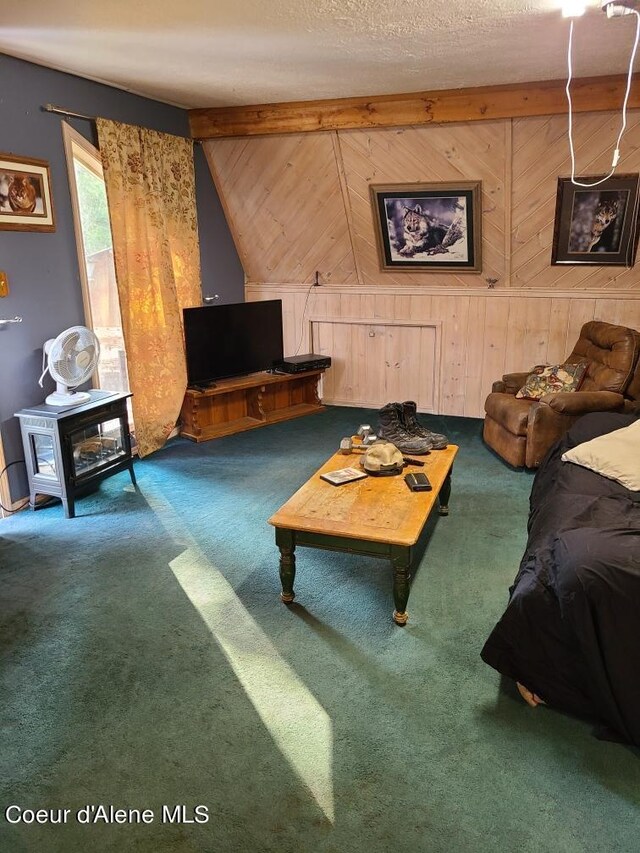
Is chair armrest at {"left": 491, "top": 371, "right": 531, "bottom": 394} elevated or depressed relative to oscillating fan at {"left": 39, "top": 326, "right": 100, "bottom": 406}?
depressed

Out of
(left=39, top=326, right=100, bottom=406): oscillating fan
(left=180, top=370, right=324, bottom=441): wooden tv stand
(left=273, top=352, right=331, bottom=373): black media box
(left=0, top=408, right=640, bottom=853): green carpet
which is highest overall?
(left=39, top=326, right=100, bottom=406): oscillating fan

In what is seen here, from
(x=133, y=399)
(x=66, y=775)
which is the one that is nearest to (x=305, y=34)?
(x=133, y=399)

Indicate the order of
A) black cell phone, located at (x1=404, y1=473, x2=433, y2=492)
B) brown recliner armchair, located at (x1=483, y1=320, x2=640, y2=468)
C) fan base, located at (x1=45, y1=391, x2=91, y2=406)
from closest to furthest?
1. black cell phone, located at (x1=404, y1=473, x2=433, y2=492)
2. fan base, located at (x1=45, y1=391, x2=91, y2=406)
3. brown recliner armchair, located at (x1=483, y1=320, x2=640, y2=468)

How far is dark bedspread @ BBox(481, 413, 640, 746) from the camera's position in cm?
190

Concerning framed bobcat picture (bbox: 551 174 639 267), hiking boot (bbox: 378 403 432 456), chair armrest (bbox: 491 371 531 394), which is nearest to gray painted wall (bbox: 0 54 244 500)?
hiking boot (bbox: 378 403 432 456)

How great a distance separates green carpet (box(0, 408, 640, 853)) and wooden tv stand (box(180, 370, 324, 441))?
Answer: 5.53 feet

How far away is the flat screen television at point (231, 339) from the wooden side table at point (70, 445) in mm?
1079

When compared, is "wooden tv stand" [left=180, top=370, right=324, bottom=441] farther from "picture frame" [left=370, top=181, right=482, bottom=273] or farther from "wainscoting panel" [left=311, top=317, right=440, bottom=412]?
"picture frame" [left=370, top=181, right=482, bottom=273]

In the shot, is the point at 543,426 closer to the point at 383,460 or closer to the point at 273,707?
the point at 383,460

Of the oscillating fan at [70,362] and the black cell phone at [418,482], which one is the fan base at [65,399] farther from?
the black cell phone at [418,482]

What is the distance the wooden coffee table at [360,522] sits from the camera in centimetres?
247

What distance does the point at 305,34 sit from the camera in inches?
119

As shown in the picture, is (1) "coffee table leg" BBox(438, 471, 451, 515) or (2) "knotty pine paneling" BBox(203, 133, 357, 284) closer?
(1) "coffee table leg" BBox(438, 471, 451, 515)

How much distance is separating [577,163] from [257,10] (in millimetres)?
2670
